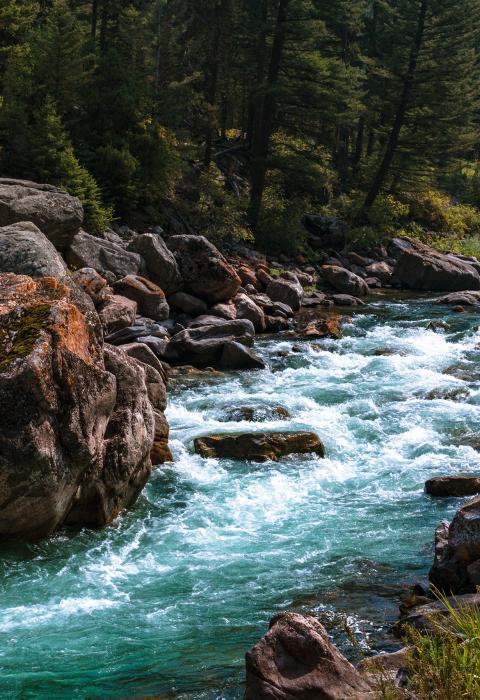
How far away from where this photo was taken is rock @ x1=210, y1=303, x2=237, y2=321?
61.2 ft

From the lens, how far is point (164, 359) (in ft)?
52.3

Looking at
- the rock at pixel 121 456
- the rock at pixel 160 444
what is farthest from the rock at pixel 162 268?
the rock at pixel 121 456

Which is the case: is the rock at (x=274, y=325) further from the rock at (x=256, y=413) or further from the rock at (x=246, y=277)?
the rock at (x=256, y=413)

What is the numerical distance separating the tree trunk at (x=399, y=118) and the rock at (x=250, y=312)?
15.6 meters

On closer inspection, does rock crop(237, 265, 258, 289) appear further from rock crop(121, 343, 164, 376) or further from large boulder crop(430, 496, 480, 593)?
large boulder crop(430, 496, 480, 593)

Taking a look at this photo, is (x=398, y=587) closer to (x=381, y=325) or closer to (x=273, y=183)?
(x=381, y=325)

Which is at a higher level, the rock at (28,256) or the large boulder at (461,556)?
the rock at (28,256)

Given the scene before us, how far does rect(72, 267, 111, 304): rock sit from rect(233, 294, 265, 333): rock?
4188 millimetres

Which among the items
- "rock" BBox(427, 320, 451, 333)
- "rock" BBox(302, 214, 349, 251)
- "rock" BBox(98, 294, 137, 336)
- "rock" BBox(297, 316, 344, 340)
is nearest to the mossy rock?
"rock" BBox(98, 294, 137, 336)

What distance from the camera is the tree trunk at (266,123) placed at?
27.3 m

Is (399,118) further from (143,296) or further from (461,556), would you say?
(461,556)

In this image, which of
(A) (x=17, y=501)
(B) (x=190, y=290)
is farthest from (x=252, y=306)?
(A) (x=17, y=501)

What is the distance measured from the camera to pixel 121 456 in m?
9.16

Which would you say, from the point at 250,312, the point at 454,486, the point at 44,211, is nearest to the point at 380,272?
the point at 250,312
